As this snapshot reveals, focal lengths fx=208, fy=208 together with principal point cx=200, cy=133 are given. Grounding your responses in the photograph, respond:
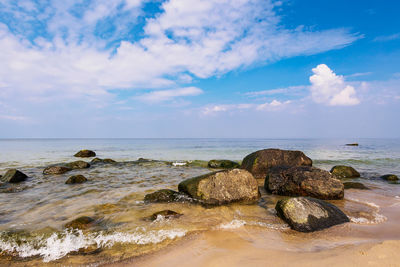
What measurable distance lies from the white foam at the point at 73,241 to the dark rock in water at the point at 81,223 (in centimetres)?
20

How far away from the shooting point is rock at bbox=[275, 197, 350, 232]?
393 centimetres

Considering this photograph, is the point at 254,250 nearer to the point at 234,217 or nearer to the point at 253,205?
the point at 234,217

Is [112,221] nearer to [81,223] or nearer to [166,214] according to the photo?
[81,223]

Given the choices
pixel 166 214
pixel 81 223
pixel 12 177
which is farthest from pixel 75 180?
pixel 166 214

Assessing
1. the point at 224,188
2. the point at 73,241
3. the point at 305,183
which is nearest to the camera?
the point at 73,241

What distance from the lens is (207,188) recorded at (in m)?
5.88

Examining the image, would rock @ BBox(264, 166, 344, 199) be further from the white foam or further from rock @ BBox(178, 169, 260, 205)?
the white foam

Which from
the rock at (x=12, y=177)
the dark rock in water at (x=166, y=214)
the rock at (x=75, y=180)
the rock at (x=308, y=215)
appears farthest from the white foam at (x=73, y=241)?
the rock at (x=12, y=177)

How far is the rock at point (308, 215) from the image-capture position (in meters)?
3.93

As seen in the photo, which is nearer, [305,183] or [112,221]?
[112,221]

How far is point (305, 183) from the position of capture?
21.1ft

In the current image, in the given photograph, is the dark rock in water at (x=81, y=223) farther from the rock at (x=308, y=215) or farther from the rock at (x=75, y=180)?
the rock at (x=75, y=180)

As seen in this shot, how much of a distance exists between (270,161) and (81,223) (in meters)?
8.53

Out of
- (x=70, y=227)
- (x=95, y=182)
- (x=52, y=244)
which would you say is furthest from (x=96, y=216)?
(x=95, y=182)
